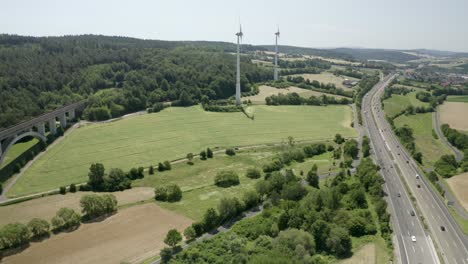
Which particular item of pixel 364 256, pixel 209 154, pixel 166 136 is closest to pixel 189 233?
pixel 364 256

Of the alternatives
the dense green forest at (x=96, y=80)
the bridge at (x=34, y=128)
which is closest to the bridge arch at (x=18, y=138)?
the bridge at (x=34, y=128)

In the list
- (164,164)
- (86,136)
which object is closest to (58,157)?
(86,136)

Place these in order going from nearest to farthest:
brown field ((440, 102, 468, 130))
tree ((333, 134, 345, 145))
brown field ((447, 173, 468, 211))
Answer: brown field ((447, 173, 468, 211)) → tree ((333, 134, 345, 145)) → brown field ((440, 102, 468, 130))

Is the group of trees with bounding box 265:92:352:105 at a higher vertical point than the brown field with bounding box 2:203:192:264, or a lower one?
higher

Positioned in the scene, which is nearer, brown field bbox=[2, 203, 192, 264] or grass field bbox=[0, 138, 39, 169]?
brown field bbox=[2, 203, 192, 264]

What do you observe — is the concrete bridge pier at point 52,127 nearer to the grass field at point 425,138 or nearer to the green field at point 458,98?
the grass field at point 425,138

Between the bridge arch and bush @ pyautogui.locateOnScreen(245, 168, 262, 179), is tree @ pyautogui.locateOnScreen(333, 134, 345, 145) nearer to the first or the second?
bush @ pyautogui.locateOnScreen(245, 168, 262, 179)

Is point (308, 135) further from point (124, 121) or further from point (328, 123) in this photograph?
point (124, 121)

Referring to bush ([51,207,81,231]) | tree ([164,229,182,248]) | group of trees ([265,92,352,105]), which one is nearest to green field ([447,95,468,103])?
group of trees ([265,92,352,105])
